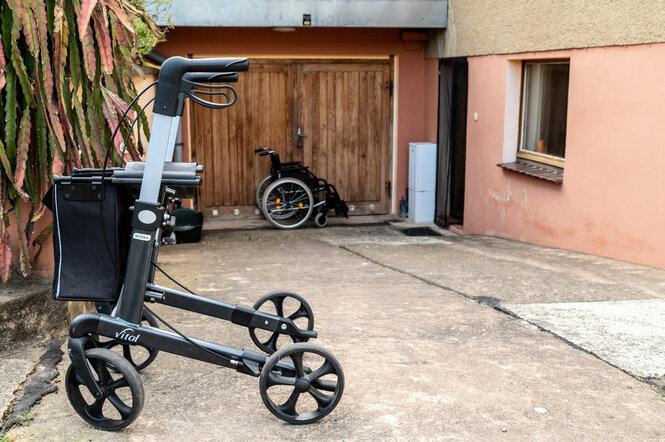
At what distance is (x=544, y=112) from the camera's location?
30.3 feet

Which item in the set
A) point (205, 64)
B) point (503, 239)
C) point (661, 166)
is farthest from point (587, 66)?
point (205, 64)

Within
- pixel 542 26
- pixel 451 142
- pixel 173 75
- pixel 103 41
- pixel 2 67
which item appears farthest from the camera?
pixel 451 142

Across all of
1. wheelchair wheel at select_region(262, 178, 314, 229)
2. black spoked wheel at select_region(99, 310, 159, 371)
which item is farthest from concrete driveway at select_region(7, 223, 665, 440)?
wheelchair wheel at select_region(262, 178, 314, 229)

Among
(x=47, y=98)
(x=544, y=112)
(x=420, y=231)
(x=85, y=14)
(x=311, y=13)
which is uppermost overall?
(x=311, y=13)

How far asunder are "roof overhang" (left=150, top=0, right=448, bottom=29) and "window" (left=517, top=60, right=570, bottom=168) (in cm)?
205

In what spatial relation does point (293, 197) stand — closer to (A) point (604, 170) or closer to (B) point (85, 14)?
(A) point (604, 170)

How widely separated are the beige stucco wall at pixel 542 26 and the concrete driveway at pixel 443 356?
7.12 feet

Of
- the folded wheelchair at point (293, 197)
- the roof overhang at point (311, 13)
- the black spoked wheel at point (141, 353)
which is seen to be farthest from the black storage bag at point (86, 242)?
the folded wheelchair at point (293, 197)

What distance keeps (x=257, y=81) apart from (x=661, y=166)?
21.1 feet

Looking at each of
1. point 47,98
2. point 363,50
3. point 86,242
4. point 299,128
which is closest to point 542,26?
point 363,50

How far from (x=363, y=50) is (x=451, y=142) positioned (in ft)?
6.48

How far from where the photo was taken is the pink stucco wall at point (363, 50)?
11.1m

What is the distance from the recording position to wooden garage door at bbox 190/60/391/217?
11531 millimetres

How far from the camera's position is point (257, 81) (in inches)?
454
